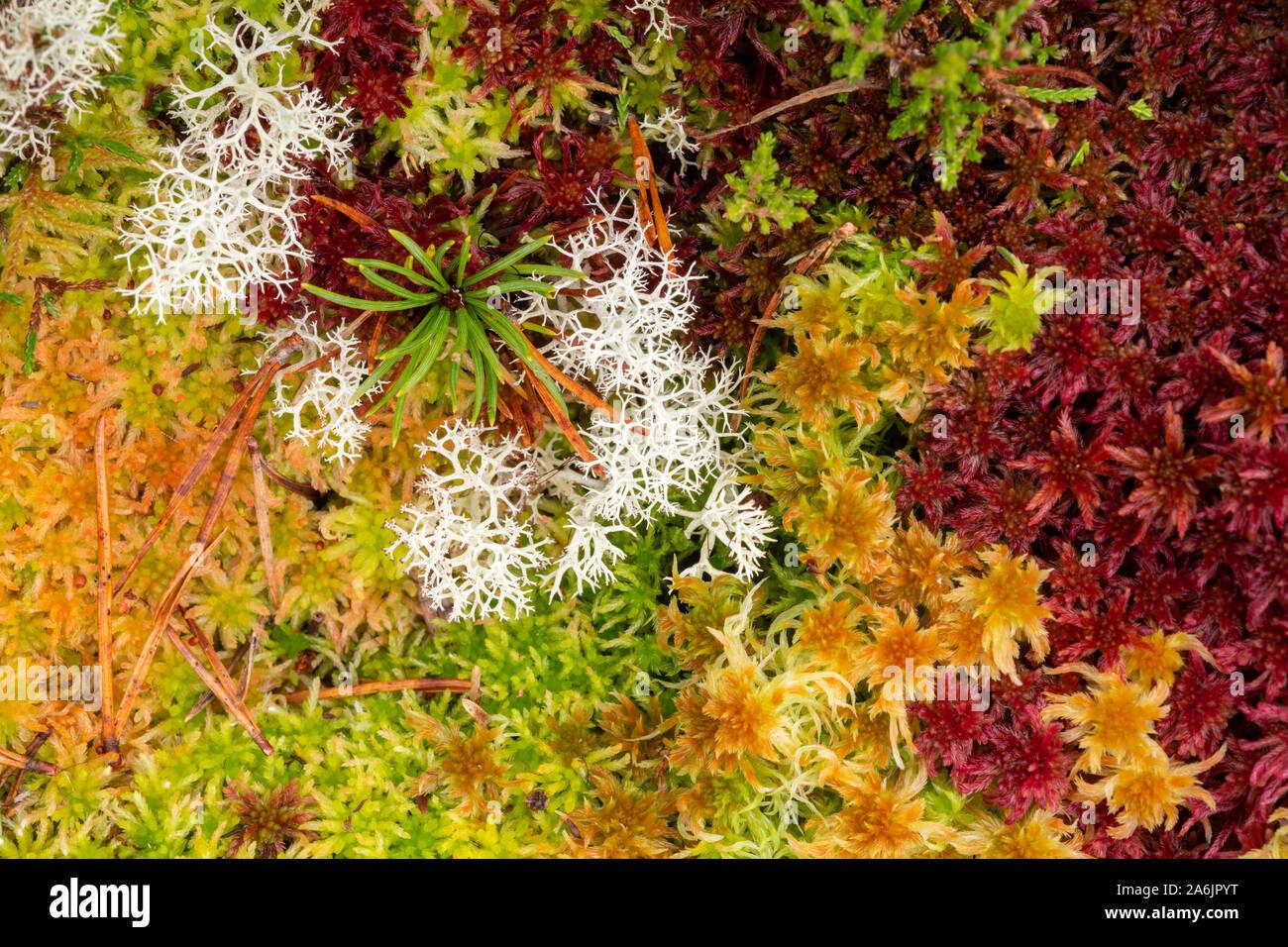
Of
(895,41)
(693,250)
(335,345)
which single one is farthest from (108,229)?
(895,41)

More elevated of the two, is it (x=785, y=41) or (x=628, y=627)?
(x=785, y=41)

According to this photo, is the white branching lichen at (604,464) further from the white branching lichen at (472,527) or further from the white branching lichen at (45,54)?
the white branching lichen at (45,54)

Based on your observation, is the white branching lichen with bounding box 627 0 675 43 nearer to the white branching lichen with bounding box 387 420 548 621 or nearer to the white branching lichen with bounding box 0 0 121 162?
the white branching lichen with bounding box 387 420 548 621

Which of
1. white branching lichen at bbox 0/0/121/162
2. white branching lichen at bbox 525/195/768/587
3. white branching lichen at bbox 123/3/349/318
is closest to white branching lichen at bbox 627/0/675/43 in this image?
white branching lichen at bbox 525/195/768/587

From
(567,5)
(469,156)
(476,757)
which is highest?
(567,5)

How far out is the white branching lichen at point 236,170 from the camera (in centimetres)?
211

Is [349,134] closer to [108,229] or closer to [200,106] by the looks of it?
[200,106]

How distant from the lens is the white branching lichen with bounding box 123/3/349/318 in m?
2.11

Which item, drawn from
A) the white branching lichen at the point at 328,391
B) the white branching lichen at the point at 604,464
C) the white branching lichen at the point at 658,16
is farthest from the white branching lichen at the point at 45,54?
the white branching lichen at the point at 658,16

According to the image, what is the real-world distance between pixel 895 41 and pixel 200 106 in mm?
1746

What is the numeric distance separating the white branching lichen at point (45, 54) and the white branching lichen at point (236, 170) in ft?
0.68

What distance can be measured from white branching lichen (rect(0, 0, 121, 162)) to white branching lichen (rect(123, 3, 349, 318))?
21 centimetres

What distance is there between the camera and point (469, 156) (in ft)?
7.43

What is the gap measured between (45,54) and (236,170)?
1.46 feet
